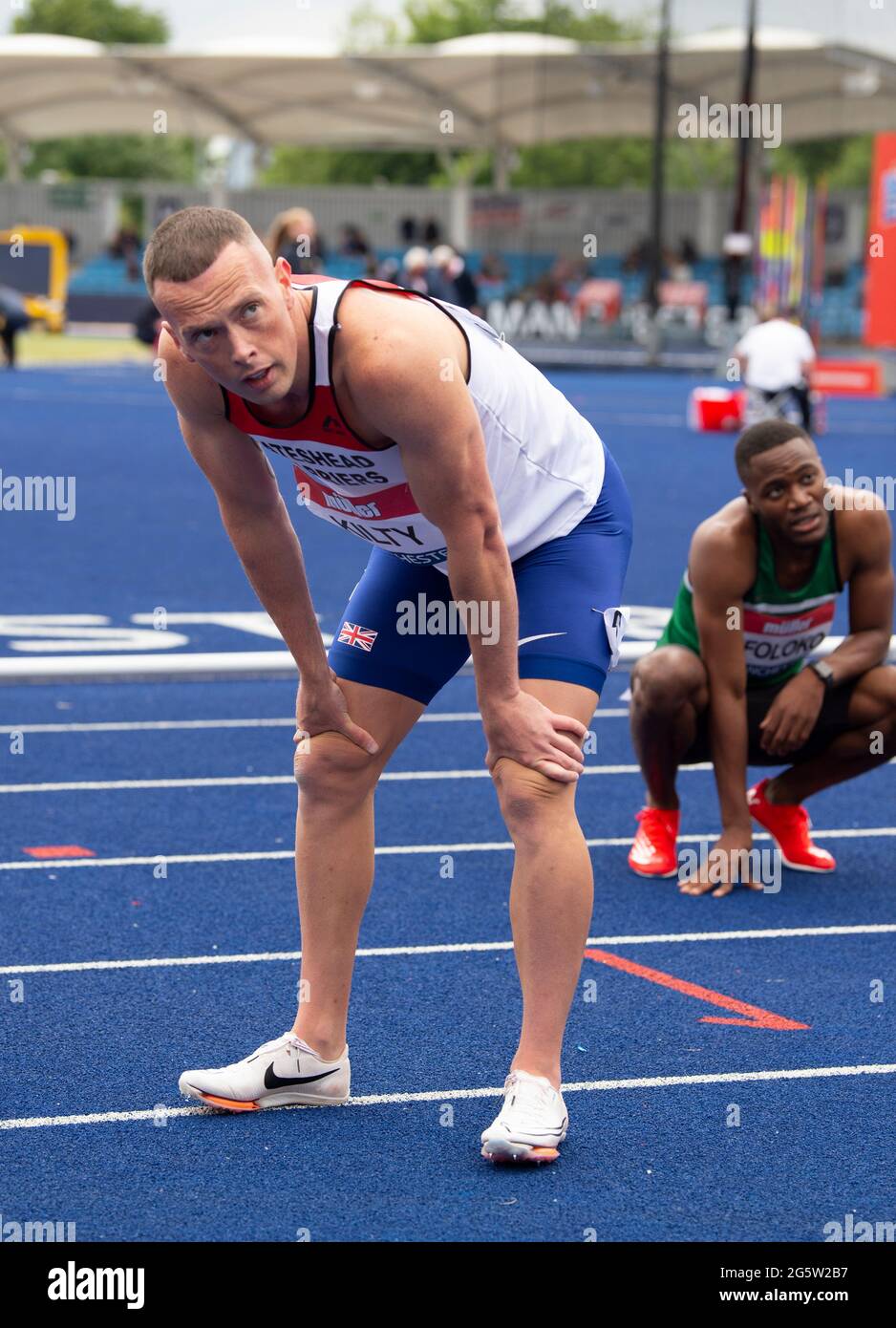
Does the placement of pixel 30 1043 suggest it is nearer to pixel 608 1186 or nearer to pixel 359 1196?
pixel 359 1196

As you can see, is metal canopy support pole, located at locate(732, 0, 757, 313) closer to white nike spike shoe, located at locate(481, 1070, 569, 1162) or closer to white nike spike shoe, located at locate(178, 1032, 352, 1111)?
white nike spike shoe, located at locate(178, 1032, 352, 1111)

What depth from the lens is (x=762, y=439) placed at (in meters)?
5.02

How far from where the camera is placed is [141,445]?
18.6 metres

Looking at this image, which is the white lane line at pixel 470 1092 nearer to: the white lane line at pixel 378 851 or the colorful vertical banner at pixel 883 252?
the white lane line at pixel 378 851

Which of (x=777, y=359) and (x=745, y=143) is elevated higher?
(x=745, y=143)

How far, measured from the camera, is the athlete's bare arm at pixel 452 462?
9.81ft

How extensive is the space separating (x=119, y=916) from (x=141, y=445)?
1416 centimetres

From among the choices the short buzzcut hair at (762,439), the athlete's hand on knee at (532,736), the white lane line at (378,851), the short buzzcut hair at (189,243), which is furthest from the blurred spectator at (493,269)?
the short buzzcut hair at (189,243)

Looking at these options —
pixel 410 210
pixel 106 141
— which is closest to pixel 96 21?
pixel 106 141

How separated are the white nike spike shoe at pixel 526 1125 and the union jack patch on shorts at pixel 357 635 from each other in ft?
2.80

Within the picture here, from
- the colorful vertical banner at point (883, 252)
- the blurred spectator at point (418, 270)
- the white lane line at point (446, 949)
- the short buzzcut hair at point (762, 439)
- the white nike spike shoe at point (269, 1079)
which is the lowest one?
the white nike spike shoe at point (269, 1079)

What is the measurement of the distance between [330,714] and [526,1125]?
83 cm

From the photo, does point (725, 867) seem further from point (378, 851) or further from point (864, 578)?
point (378, 851)

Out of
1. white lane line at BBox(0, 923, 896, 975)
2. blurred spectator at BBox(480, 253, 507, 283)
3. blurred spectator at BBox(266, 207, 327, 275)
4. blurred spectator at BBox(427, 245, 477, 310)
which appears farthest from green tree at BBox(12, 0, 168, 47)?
white lane line at BBox(0, 923, 896, 975)
